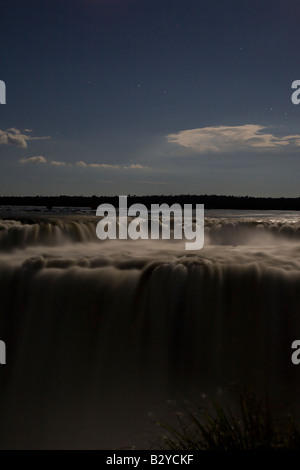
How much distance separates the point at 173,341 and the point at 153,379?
2.13 feet

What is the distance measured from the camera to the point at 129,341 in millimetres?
6320

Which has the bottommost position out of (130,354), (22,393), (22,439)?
(22,439)

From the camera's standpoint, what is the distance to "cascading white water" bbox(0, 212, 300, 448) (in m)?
5.54

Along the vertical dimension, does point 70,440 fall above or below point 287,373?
below

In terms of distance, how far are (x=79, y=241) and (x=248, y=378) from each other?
34.0ft

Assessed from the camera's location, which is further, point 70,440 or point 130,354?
point 130,354

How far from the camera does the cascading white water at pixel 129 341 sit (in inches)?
218

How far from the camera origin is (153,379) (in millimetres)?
5887
